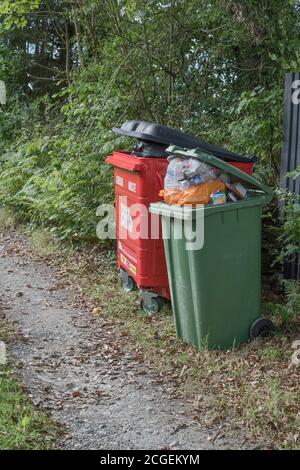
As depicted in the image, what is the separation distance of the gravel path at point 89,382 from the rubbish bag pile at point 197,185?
1.37m

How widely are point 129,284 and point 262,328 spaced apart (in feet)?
6.15

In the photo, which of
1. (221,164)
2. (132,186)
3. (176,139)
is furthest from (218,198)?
(132,186)

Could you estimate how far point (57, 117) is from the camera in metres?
12.2

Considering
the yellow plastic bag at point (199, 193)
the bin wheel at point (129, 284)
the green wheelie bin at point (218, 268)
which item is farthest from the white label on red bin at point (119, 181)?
the yellow plastic bag at point (199, 193)

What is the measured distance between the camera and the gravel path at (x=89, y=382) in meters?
3.58

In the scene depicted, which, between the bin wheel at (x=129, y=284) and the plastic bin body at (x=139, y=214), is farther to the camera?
the bin wheel at (x=129, y=284)

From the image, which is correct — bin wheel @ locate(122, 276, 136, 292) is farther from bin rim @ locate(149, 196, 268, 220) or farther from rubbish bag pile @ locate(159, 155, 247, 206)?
rubbish bag pile @ locate(159, 155, 247, 206)

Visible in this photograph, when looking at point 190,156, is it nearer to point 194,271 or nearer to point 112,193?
point 194,271

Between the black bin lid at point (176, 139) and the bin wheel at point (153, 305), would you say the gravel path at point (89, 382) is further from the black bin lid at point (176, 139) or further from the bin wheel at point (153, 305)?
the black bin lid at point (176, 139)

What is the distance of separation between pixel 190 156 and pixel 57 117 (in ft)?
26.7

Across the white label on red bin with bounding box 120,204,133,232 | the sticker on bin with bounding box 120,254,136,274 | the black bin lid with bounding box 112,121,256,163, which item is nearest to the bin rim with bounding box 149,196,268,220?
the black bin lid with bounding box 112,121,256,163

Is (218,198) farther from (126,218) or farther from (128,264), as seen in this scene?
(128,264)

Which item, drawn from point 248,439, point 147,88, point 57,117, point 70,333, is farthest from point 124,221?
point 57,117

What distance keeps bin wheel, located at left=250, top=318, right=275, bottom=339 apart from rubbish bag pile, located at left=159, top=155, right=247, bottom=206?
1013mm
